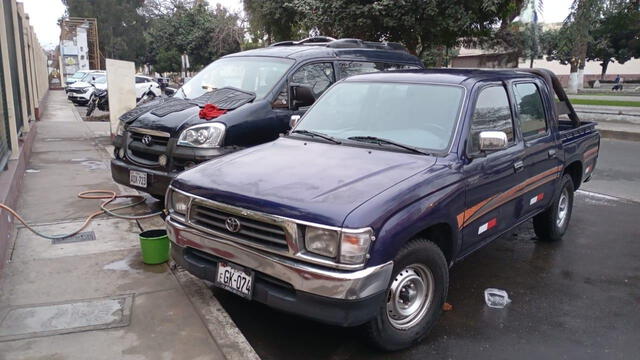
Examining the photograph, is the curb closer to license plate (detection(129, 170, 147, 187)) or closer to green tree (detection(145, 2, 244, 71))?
license plate (detection(129, 170, 147, 187))

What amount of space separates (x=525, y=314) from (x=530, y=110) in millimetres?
1965

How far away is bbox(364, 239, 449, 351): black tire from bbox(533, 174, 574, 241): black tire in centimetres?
248

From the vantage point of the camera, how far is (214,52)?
132ft

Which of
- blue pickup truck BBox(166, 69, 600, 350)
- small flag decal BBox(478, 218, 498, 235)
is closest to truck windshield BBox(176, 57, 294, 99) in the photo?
blue pickup truck BBox(166, 69, 600, 350)

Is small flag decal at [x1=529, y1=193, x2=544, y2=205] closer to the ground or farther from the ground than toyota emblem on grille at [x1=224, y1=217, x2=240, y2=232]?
closer to the ground

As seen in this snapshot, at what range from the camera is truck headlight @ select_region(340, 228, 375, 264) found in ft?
9.65

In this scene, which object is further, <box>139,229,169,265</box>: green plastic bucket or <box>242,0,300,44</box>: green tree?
<box>242,0,300,44</box>: green tree

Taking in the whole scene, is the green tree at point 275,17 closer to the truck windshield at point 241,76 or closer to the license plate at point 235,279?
the truck windshield at point 241,76

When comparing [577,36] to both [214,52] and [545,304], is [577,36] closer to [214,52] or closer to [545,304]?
[545,304]

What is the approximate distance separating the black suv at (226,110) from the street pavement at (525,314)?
1.90 m

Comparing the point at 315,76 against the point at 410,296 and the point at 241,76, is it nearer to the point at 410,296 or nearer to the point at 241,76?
the point at 241,76

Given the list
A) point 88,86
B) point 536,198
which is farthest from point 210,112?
point 88,86

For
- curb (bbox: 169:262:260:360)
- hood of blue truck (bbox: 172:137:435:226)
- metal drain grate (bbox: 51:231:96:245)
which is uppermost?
hood of blue truck (bbox: 172:137:435:226)

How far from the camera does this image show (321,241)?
3.05 metres
